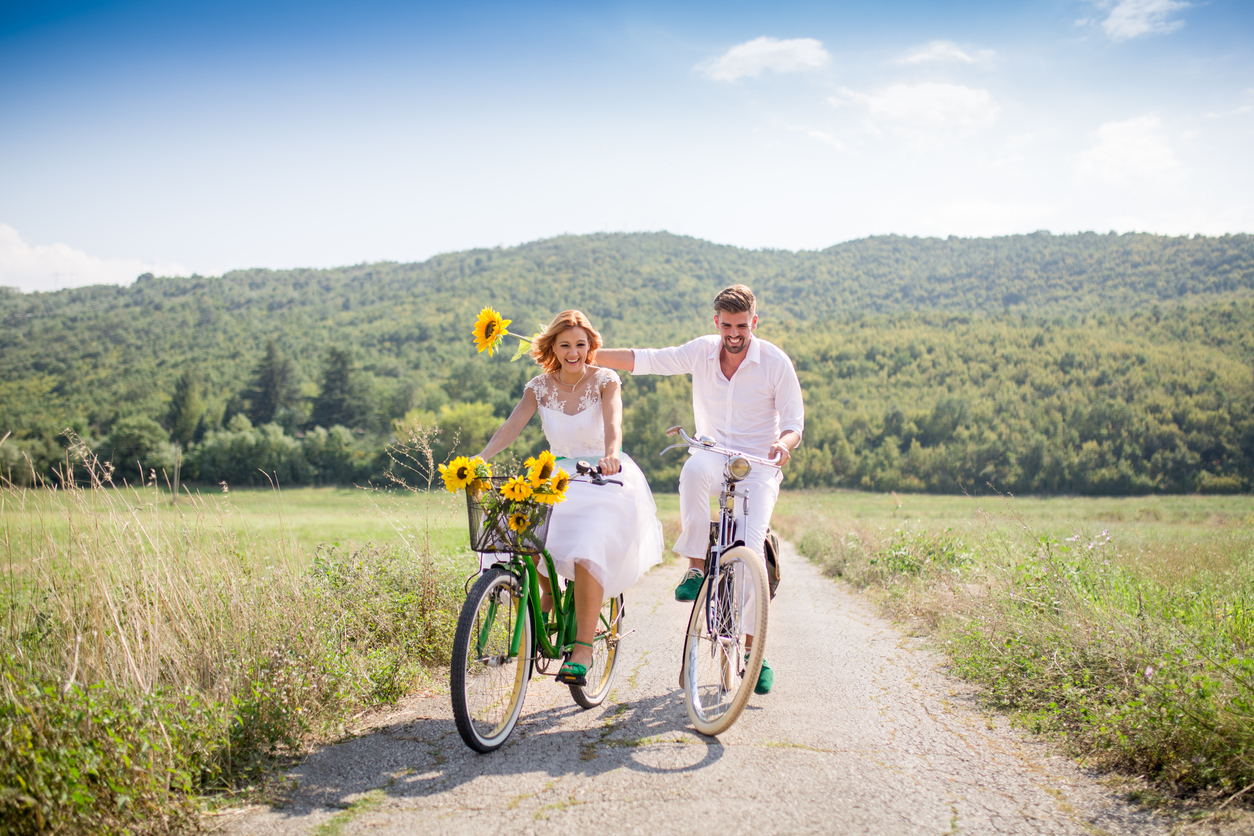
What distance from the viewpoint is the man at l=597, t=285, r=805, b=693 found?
398 centimetres

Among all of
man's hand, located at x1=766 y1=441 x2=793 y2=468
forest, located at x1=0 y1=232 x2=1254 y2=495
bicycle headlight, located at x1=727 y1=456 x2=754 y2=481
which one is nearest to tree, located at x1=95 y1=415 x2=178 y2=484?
forest, located at x1=0 y1=232 x2=1254 y2=495

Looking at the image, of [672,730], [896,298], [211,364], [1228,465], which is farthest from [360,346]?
[672,730]

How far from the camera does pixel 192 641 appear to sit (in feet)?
11.0

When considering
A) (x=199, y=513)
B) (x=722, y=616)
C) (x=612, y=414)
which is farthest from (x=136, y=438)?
(x=722, y=616)

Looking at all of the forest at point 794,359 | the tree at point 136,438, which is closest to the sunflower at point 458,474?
the forest at point 794,359

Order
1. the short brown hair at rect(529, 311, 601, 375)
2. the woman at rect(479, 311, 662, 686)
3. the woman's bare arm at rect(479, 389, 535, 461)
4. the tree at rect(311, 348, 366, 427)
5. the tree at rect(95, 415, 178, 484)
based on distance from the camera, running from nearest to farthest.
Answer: the woman at rect(479, 311, 662, 686) < the woman's bare arm at rect(479, 389, 535, 461) < the short brown hair at rect(529, 311, 601, 375) < the tree at rect(95, 415, 178, 484) < the tree at rect(311, 348, 366, 427)

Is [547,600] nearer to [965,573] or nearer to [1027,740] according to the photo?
[1027,740]

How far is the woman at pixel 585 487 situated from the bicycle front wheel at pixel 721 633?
1.53 feet

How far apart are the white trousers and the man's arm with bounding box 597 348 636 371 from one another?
76 centimetres

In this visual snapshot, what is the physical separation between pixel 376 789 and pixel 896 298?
146406 mm

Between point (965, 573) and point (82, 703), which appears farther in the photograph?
point (965, 573)

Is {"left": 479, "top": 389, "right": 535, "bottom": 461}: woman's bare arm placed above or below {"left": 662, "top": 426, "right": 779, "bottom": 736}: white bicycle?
above

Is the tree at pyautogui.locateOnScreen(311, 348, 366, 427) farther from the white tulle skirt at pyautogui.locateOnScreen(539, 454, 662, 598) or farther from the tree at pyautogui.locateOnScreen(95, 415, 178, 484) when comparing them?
the white tulle skirt at pyautogui.locateOnScreen(539, 454, 662, 598)

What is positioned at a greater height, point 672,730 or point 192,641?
point 192,641
